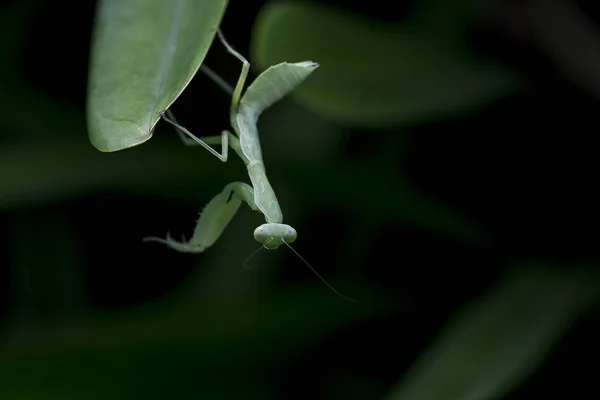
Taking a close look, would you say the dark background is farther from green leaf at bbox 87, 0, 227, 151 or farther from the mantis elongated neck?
green leaf at bbox 87, 0, 227, 151

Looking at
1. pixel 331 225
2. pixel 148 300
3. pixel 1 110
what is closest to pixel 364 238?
pixel 331 225

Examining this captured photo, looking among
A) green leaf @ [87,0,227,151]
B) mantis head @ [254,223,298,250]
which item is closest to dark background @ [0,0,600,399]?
mantis head @ [254,223,298,250]

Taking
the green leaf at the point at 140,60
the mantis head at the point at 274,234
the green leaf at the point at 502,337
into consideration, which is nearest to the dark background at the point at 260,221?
the green leaf at the point at 502,337

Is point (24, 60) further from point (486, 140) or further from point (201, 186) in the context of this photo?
point (486, 140)

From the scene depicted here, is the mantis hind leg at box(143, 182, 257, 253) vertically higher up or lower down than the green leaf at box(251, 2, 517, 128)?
lower down

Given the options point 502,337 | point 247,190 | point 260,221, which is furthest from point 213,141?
point 502,337

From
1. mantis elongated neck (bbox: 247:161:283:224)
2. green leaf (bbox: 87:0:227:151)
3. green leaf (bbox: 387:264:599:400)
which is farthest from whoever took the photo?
mantis elongated neck (bbox: 247:161:283:224)
